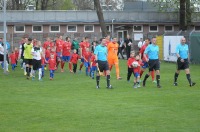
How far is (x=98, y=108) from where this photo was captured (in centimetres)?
1472

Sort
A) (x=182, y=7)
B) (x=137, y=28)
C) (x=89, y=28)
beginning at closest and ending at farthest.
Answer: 1. (x=182, y=7)
2. (x=89, y=28)
3. (x=137, y=28)

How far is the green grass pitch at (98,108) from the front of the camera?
11.9 m

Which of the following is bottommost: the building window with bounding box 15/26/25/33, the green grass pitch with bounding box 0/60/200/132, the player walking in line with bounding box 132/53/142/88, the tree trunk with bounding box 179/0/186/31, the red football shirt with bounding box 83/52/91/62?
the green grass pitch with bounding box 0/60/200/132

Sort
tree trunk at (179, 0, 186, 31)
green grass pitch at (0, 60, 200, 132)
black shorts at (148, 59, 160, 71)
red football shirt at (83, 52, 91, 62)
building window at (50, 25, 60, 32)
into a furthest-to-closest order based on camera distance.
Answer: building window at (50, 25, 60, 32) < tree trunk at (179, 0, 186, 31) < red football shirt at (83, 52, 91, 62) < black shorts at (148, 59, 160, 71) < green grass pitch at (0, 60, 200, 132)

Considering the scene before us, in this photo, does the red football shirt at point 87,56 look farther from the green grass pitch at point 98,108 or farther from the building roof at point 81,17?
the building roof at point 81,17

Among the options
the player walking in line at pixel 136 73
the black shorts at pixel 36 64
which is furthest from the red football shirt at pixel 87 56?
the player walking in line at pixel 136 73

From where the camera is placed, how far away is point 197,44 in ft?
122

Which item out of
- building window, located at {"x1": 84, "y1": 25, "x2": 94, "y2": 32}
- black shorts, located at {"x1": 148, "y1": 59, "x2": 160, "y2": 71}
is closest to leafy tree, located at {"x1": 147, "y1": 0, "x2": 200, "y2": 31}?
building window, located at {"x1": 84, "y1": 25, "x2": 94, "y2": 32}

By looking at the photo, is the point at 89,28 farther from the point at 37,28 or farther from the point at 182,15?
the point at 182,15

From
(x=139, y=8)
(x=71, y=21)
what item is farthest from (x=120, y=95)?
(x=139, y=8)

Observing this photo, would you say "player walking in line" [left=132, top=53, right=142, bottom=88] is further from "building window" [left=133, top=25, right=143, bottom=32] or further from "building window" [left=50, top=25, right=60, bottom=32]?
"building window" [left=133, top=25, right=143, bottom=32]

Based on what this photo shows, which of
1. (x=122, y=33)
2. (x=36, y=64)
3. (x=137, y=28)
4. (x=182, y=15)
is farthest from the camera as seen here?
(x=122, y=33)

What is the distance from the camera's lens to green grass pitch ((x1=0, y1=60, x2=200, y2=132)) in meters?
11.9

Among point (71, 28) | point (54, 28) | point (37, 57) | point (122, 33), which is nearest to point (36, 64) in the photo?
point (37, 57)
